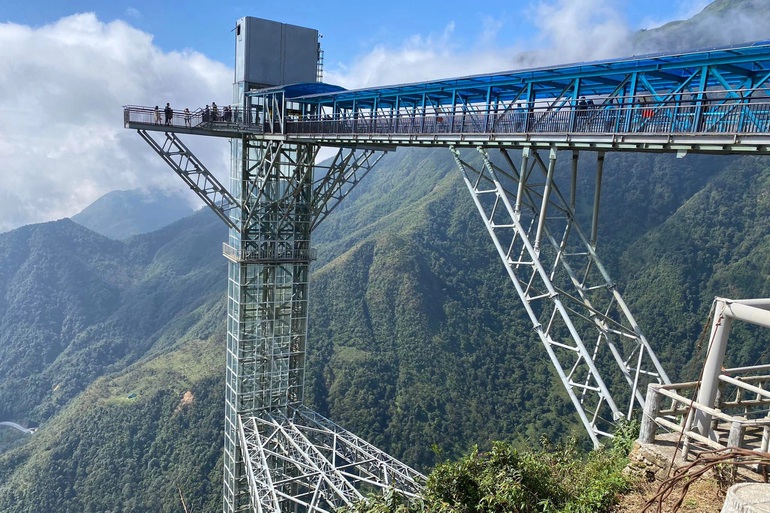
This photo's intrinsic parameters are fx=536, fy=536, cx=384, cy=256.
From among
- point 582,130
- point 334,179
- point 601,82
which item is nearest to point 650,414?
point 582,130

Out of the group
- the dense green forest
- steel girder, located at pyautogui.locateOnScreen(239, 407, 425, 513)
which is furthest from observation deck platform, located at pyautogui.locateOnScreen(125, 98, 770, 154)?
the dense green forest

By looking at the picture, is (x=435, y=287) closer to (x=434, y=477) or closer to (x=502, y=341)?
(x=502, y=341)

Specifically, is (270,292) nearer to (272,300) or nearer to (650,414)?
(272,300)

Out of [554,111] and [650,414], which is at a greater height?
[554,111]

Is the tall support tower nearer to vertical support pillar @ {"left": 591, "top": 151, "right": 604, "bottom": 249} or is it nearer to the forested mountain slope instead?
vertical support pillar @ {"left": 591, "top": 151, "right": 604, "bottom": 249}

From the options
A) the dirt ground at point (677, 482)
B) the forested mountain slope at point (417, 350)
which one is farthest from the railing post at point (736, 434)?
the forested mountain slope at point (417, 350)

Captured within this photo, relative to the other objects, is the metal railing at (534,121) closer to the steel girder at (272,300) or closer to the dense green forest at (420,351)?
the steel girder at (272,300)
